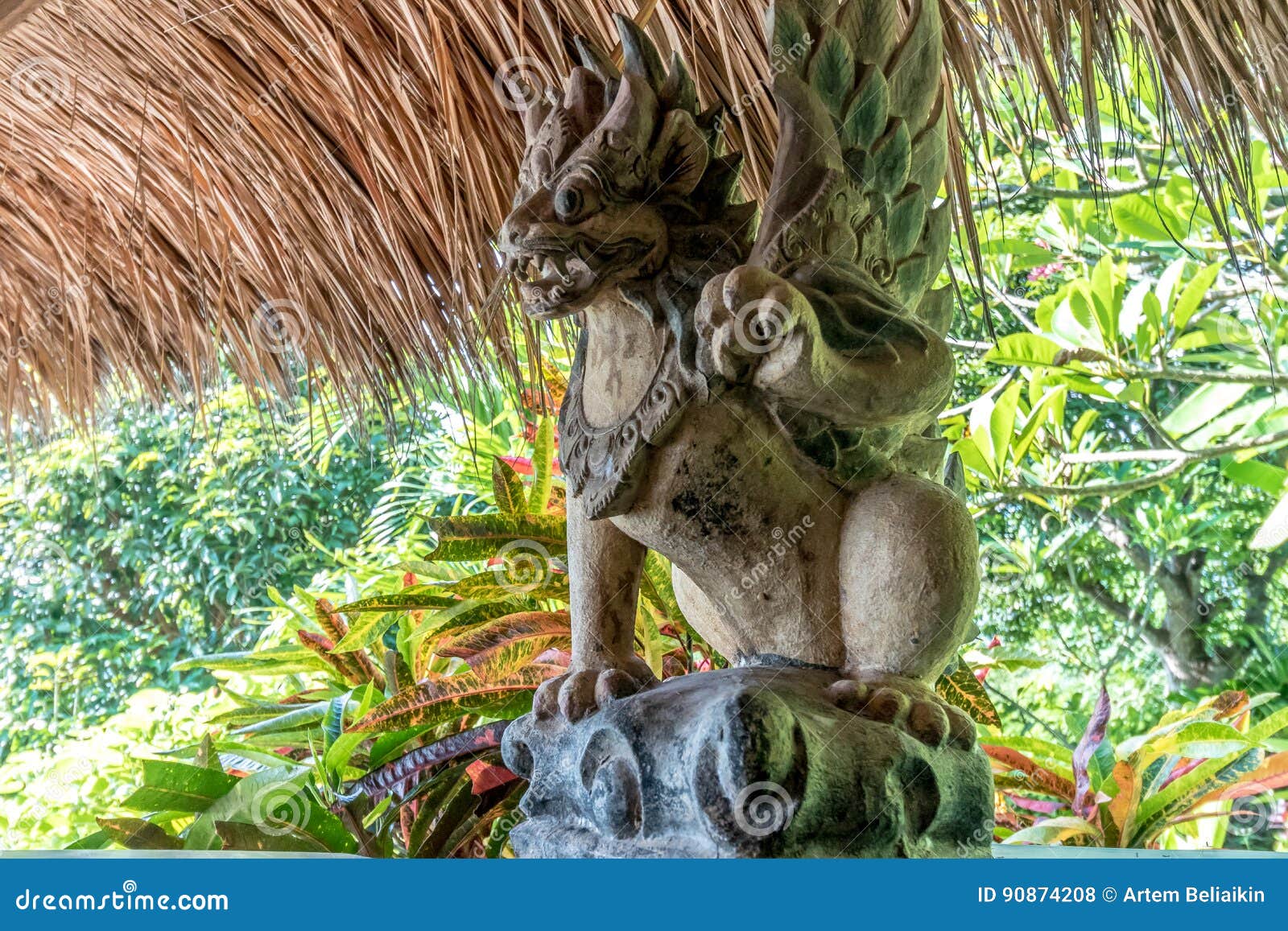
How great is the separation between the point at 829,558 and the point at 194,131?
98 cm

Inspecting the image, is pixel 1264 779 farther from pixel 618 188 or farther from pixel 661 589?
pixel 618 188

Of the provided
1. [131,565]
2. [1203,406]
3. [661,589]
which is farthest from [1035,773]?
[131,565]

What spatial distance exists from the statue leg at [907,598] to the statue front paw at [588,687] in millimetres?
A: 143

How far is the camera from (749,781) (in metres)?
0.62

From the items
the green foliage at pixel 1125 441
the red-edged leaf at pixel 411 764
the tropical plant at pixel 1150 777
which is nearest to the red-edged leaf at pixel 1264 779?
the tropical plant at pixel 1150 777

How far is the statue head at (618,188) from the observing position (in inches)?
29.1

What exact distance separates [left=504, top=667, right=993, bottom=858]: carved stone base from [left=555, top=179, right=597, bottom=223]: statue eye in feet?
1.00

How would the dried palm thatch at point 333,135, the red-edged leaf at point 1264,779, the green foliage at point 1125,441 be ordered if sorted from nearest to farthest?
the dried palm thatch at point 333,135
the red-edged leaf at point 1264,779
the green foliage at point 1125,441

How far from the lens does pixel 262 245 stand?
4.83 feet

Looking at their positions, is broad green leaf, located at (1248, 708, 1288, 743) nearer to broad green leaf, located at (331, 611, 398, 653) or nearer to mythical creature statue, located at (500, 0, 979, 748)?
mythical creature statue, located at (500, 0, 979, 748)

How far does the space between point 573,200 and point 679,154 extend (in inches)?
3.4

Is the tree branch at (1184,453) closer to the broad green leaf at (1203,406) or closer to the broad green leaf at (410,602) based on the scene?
the broad green leaf at (1203,406)
